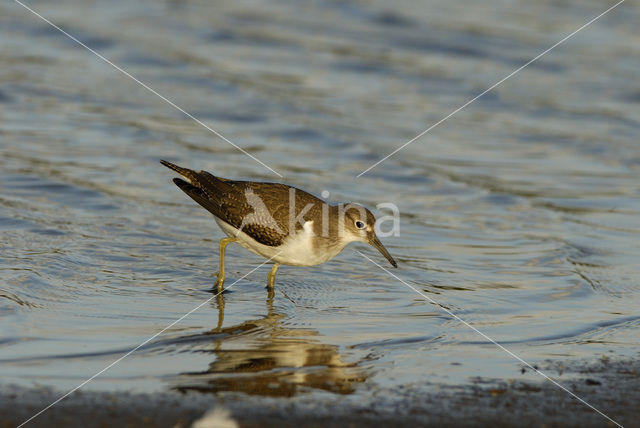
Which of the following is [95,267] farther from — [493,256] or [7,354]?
[493,256]

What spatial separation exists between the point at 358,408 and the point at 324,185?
5922 millimetres

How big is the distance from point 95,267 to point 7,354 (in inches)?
81.0

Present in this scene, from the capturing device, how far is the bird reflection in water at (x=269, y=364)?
533 centimetres

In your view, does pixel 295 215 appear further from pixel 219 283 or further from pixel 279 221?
pixel 219 283

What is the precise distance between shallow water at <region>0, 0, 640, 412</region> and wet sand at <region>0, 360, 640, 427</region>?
0.67 ft

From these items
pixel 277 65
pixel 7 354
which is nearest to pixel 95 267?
pixel 7 354

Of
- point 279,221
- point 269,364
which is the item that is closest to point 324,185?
point 279,221

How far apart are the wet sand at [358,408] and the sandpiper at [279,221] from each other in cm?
249

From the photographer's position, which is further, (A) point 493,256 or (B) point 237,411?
(A) point 493,256

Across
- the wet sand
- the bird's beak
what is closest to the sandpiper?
the bird's beak

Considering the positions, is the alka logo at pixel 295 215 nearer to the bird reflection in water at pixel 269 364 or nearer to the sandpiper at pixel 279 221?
the sandpiper at pixel 279 221

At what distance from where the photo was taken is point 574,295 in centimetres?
757

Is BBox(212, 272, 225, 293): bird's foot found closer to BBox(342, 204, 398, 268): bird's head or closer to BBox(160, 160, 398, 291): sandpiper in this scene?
BBox(160, 160, 398, 291): sandpiper

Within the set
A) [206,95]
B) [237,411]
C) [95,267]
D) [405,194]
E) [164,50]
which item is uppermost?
[164,50]
